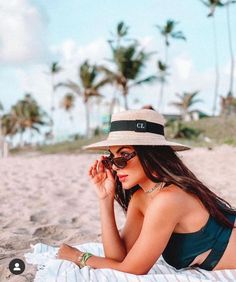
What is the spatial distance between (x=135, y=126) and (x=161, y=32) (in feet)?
109

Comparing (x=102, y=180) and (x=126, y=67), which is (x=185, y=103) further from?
(x=102, y=180)

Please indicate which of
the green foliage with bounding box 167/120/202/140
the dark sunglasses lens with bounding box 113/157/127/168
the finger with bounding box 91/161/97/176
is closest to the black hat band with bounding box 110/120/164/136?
the dark sunglasses lens with bounding box 113/157/127/168

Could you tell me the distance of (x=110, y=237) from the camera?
228cm

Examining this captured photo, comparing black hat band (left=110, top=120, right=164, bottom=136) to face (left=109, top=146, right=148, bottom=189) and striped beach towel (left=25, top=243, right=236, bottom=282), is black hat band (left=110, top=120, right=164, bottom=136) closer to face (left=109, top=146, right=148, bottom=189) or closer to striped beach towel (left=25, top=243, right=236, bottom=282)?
face (left=109, top=146, right=148, bottom=189)

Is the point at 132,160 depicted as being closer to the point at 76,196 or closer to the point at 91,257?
the point at 91,257

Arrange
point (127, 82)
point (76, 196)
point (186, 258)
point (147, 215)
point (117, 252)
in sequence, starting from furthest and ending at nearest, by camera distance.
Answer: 1. point (127, 82)
2. point (76, 196)
3. point (117, 252)
4. point (186, 258)
5. point (147, 215)

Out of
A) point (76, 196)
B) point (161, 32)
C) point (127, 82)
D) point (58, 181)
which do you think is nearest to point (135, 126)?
point (76, 196)

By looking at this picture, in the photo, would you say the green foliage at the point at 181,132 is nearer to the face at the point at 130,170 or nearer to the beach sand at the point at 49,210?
the beach sand at the point at 49,210

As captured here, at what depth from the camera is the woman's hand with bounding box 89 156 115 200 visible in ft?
7.71

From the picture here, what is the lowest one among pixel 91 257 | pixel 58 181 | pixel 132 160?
pixel 58 181

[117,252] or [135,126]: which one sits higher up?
[135,126]

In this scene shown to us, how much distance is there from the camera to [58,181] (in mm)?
8555

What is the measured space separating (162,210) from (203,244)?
0.87ft

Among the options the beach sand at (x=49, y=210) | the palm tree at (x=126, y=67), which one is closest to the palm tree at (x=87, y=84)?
the palm tree at (x=126, y=67)
